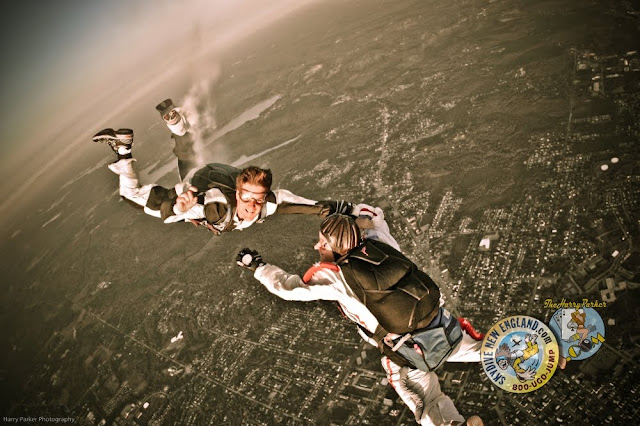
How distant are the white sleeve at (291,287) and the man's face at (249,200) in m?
0.89

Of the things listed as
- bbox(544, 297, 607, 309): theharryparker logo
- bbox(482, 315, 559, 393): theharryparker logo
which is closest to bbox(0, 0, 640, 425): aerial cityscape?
bbox(544, 297, 607, 309): theharryparker logo

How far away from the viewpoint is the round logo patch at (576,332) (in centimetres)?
537

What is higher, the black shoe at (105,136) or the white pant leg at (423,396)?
the black shoe at (105,136)

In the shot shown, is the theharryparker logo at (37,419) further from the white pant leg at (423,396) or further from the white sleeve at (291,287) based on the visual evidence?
the white pant leg at (423,396)

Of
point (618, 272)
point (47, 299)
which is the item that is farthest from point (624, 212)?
point (47, 299)

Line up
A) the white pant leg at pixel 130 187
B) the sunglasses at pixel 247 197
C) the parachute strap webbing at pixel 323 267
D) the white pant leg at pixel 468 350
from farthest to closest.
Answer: the white pant leg at pixel 130 187, the sunglasses at pixel 247 197, the white pant leg at pixel 468 350, the parachute strap webbing at pixel 323 267

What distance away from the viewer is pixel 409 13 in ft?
218

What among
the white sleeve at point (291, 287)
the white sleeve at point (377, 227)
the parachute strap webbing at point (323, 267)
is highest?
the parachute strap webbing at point (323, 267)

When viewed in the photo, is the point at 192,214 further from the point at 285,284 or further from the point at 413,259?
the point at 413,259

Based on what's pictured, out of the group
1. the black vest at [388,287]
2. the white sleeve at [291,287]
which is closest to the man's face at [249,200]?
the white sleeve at [291,287]

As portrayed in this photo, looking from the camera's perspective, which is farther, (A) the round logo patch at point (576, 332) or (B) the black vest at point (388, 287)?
(A) the round logo patch at point (576, 332)

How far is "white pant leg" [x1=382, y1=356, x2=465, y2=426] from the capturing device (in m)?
4.15

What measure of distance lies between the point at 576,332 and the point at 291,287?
4.90 meters

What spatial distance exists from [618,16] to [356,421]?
2999 centimetres
